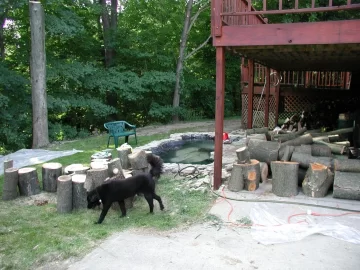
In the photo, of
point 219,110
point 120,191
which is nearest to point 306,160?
point 219,110

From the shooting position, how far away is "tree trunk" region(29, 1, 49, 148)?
9922mm

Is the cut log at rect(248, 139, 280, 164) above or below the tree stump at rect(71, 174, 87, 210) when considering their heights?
above

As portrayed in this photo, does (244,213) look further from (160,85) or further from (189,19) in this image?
(189,19)

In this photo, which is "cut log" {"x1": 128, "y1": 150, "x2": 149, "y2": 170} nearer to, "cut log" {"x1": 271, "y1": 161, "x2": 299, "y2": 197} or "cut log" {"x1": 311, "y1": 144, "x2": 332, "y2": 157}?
"cut log" {"x1": 271, "y1": 161, "x2": 299, "y2": 197}

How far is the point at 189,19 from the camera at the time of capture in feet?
51.8

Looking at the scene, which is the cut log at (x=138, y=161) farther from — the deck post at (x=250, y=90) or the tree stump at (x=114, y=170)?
the deck post at (x=250, y=90)

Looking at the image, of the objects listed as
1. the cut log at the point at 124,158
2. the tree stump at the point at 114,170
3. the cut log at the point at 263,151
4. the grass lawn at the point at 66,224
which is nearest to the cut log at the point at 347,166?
the cut log at the point at 263,151

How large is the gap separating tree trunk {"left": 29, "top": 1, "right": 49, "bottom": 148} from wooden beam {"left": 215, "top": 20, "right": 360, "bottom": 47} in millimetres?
7063

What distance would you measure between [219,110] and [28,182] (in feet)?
10.7

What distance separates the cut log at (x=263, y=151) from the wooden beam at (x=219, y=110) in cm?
85

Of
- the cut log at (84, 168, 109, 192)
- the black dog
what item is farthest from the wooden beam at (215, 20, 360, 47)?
the cut log at (84, 168, 109, 192)

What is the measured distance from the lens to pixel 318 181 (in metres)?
4.89

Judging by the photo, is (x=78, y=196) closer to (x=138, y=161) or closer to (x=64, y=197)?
(x=64, y=197)

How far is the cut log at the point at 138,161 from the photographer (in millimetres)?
5516
